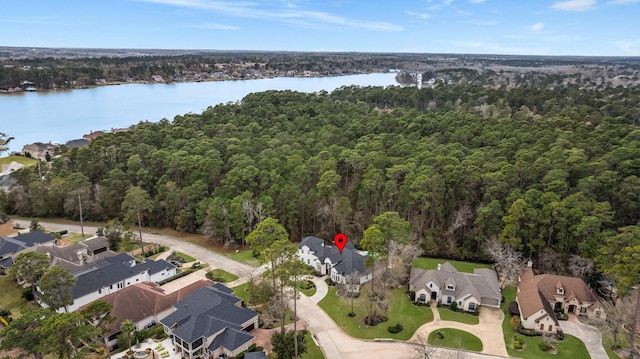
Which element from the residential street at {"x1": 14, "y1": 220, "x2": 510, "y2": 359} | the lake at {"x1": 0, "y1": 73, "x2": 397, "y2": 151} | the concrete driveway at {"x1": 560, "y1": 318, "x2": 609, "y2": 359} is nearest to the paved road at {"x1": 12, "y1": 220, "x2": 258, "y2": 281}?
the residential street at {"x1": 14, "y1": 220, "x2": 510, "y2": 359}

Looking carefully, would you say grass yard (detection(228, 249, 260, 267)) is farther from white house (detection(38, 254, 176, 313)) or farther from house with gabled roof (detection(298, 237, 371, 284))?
white house (detection(38, 254, 176, 313))

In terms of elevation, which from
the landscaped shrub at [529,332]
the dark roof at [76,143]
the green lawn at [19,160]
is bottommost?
the landscaped shrub at [529,332]

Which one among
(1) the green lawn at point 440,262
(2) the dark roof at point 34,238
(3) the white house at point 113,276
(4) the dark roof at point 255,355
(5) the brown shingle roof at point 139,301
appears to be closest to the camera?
(4) the dark roof at point 255,355

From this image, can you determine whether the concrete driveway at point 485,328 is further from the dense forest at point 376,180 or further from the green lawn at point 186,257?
the green lawn at point 186,257

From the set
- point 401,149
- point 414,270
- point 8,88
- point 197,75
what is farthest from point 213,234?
point 197,75

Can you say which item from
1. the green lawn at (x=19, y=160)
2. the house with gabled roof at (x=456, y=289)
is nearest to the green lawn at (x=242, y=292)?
the house with gabled roof at (x=456, y=289)

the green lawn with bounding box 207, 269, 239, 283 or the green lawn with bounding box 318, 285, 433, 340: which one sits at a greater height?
the green lawn with bounding box 318, 285, 433, 340
